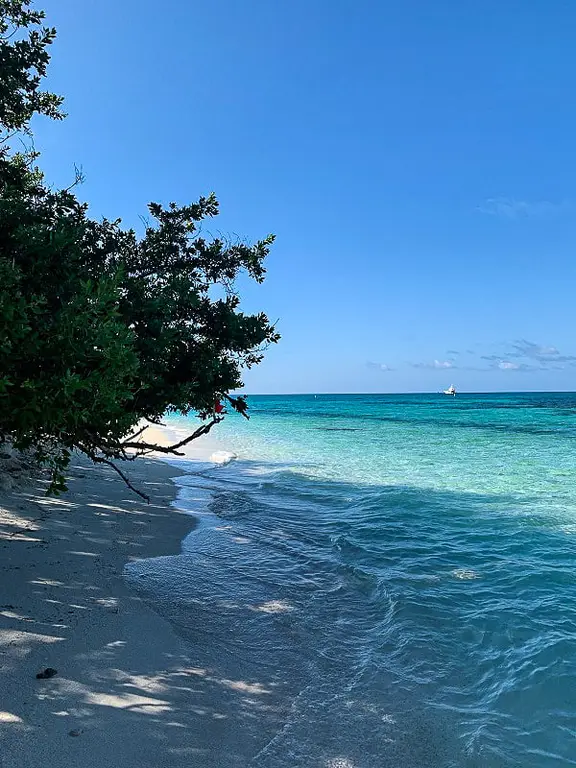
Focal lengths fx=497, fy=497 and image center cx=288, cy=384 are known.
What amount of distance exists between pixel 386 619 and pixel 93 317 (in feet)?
20.1

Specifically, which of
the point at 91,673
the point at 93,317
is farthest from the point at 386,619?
the point at 93,317

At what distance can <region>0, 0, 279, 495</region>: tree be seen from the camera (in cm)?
486

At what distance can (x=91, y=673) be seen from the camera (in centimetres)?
517

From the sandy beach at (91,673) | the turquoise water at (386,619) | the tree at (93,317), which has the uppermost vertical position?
the tree at (93,317)

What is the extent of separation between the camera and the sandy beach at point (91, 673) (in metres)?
4.16

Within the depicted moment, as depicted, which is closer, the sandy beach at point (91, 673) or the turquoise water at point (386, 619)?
the sandy beach at point (91, 673)

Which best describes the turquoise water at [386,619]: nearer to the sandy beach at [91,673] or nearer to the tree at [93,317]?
the sandy beach at [91,673]

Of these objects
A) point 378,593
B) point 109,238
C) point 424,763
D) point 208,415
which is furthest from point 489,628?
point 109,238

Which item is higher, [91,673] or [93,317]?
[93,317]

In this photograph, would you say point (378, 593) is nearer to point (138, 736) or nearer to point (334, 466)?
point (138, 736)

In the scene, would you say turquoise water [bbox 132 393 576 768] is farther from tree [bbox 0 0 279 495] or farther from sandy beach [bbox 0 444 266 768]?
tree [bbox 0 0 279 495]

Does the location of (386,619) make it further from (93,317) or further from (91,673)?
(93,317)

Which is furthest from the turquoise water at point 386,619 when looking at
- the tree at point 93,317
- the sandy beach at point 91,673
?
the tree at point 93,317

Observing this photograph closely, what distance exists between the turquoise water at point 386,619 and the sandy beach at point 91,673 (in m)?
0.39
